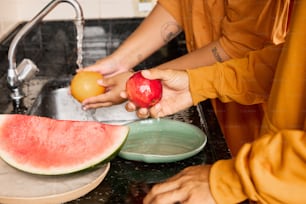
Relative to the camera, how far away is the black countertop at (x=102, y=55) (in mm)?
999

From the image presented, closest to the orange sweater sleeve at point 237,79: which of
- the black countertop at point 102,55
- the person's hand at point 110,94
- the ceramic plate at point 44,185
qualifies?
the black countertop at point 102,55

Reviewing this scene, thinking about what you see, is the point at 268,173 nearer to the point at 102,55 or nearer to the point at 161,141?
the point at 161,141

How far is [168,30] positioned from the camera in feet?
5.44

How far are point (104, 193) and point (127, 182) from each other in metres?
0.06

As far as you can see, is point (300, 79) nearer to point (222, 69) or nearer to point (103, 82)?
point (222, 69)

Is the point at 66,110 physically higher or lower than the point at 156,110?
lower

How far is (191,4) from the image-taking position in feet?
5.28

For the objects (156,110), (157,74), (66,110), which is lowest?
(66,110)

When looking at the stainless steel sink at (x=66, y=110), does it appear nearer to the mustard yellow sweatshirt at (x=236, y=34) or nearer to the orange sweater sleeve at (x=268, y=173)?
the mustard yellow sweatshirt at (x=236, y=34)

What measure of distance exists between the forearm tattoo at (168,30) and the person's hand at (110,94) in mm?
344

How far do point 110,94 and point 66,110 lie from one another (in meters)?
0.36

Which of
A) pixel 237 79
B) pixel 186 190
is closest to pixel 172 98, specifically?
pixel 237 79

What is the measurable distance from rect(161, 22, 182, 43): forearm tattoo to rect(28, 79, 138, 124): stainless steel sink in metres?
0.26

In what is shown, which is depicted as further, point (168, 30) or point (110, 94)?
point (168, 30)
